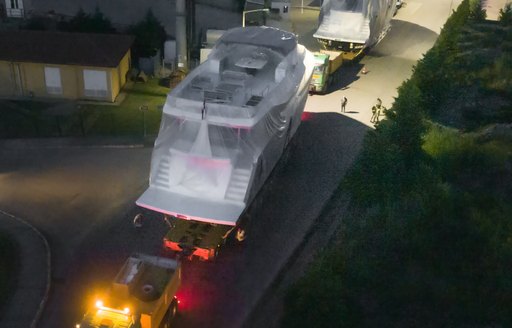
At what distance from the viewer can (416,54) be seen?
121 ft

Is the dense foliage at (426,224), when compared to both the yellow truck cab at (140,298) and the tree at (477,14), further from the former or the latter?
the tree at (477,14)

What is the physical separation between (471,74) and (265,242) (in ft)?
55.3

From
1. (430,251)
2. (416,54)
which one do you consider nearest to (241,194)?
(430,251)

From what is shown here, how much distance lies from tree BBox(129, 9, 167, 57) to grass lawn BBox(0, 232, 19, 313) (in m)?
16.3

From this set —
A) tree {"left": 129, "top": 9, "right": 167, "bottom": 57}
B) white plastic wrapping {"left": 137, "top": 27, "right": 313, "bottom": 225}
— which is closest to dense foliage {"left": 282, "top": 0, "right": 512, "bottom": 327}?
white plastic wrapping {"left": 137, "top": 27, "right": 313, "bottom": 225}

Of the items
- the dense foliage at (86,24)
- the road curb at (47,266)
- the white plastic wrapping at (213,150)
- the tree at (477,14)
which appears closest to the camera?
the road curb at (47,266)

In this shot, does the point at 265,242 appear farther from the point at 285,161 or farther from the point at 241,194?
the point at 285,161

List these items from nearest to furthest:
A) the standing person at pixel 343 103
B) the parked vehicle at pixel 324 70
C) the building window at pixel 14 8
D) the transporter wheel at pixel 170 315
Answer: the transporter wheel at pixel 170 315 < the standing person at pixel 343 103 < the parked vehicle at pixel 324 70 < the building window at pixel 14 8

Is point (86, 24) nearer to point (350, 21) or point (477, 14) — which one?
point (350, 21)

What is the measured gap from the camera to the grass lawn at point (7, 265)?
15530 mm

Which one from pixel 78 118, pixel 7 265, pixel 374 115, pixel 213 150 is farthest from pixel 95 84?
pixel 374 115

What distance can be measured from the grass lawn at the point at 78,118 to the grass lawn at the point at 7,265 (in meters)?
7.93

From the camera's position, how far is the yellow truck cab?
12.5 metres

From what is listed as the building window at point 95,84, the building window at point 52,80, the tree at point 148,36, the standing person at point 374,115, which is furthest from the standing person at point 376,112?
the building window at point 52,80
